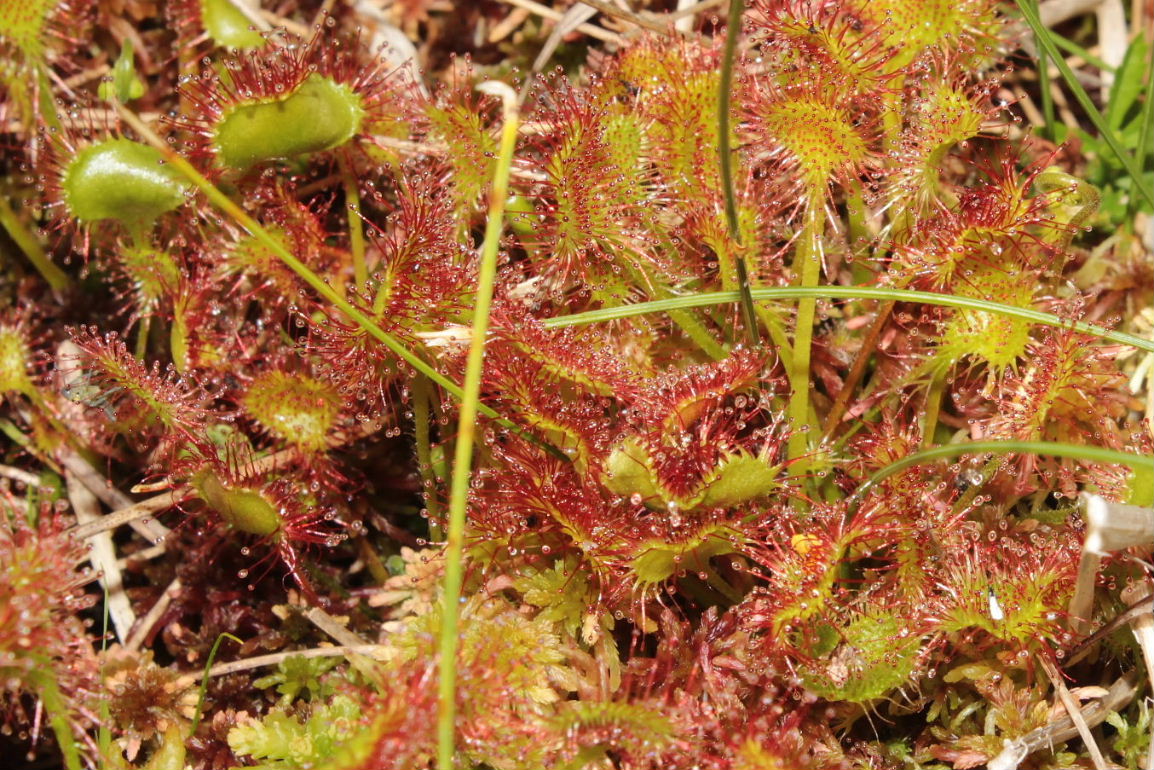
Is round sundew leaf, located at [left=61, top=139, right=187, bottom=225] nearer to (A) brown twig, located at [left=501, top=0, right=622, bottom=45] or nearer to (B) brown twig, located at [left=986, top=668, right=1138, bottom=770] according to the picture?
(A) brown twig, located at [left=501, top=0, right=622, bottom=45]

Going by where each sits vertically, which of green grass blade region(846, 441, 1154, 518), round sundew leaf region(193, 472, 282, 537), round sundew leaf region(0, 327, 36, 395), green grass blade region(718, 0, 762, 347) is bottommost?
round sundew leaf region(193, 472, 282, 537)

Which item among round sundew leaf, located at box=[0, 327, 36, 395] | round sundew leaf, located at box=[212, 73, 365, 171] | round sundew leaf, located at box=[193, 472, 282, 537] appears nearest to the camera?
round sundew leaf, located at box=[193, 472, 282, 537]

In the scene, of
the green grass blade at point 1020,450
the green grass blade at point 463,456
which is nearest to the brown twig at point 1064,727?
the green grass blade at point 1020,450

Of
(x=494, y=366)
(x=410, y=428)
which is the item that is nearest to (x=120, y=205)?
(x=410, y=428)

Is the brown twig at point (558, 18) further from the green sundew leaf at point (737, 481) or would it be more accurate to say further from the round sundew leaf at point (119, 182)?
the green sundew leaf at point (737, 481)

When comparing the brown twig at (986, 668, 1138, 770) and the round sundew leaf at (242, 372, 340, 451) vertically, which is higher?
the round sundew leaf at (242, 372, 340, 451)

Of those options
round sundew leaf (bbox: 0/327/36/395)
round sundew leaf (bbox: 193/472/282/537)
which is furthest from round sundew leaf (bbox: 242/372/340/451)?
round sundew leaf (bbox: 0/327/36/395)

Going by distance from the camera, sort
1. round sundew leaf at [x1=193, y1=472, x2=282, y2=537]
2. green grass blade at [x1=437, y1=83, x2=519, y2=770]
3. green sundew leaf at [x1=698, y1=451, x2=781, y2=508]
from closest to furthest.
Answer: green grass blade at [x1=437, y1=83, x2=519, y2=770] → green sundew leaf at [x1=698, y1=451, x2=781, y2=508] → round sundew leaf at [x1=193, y1=472, x2=282, y2=537]

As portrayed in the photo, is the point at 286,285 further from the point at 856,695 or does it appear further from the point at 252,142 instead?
the point at 856,695
